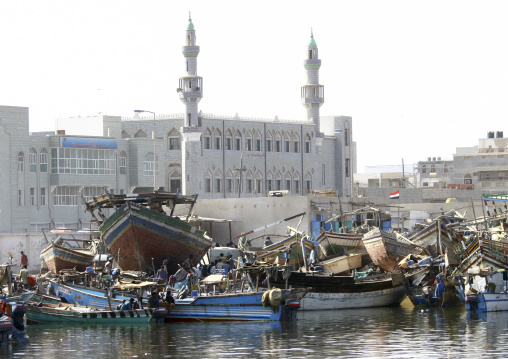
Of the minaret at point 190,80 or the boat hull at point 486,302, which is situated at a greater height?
the minaret at point 190,80

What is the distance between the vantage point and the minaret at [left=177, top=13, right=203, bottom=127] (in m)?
83.2

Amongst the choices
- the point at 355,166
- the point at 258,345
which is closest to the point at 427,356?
the point at 258,345

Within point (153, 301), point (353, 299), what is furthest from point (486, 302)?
point (153, 301)

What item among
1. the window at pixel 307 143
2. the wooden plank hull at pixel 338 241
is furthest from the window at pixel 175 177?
the wooden plank hull at pixel 338 241

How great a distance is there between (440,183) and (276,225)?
201 feet

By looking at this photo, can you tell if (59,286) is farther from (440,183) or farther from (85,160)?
(440,183)

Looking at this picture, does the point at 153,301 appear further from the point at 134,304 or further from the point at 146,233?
the point at 146,233

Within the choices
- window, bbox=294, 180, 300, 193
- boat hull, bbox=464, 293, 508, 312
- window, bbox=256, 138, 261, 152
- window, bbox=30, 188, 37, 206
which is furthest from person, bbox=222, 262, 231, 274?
window, bbox=294, 180, 300, 193

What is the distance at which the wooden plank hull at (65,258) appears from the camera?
41438mm

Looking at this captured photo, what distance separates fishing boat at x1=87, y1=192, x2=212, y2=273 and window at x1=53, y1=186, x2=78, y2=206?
32750 millimetres

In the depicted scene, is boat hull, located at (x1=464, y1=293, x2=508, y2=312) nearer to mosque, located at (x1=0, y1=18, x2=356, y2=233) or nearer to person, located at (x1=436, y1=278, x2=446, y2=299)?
person, located at (x1=436, y1=278, x2=446, y2=299)

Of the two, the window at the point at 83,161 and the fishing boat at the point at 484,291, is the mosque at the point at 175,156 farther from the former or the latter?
the fishing boat at the point at 484,291

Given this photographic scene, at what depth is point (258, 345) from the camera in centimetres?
2527

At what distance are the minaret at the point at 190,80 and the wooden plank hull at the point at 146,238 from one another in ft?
145
